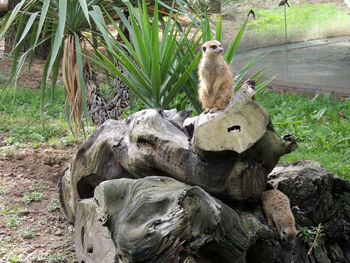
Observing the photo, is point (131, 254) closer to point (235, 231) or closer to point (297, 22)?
point (235, 231)

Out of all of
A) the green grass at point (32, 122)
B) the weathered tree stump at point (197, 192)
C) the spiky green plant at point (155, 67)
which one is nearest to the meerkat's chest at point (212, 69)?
the spiky green plant at point (155, 67)

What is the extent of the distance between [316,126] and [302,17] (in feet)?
9.58

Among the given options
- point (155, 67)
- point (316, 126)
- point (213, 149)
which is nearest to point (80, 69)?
point (155, 67)

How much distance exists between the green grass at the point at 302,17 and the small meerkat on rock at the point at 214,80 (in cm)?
527

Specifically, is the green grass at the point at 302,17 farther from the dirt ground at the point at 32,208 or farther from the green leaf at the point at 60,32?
the green leaf at the point at 60,32

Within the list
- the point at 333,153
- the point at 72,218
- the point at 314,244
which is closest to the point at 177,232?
the point at 314,244

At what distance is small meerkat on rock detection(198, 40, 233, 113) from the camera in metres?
3.31

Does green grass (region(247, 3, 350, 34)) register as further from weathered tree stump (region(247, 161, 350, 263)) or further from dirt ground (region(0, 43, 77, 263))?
weathered tree stump (region(247, 161, 350, 263))

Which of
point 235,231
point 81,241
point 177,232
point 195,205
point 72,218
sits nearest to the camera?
point 177,232

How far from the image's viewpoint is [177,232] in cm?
226

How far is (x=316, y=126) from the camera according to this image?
6.25 meters

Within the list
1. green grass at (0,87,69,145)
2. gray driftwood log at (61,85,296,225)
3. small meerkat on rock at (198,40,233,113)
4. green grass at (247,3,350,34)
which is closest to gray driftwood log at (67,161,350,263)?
gray driftwood log at (61,85,296,225)

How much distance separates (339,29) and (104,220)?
682 centimetres

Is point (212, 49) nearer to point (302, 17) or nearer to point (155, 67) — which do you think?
point (155, 67)
